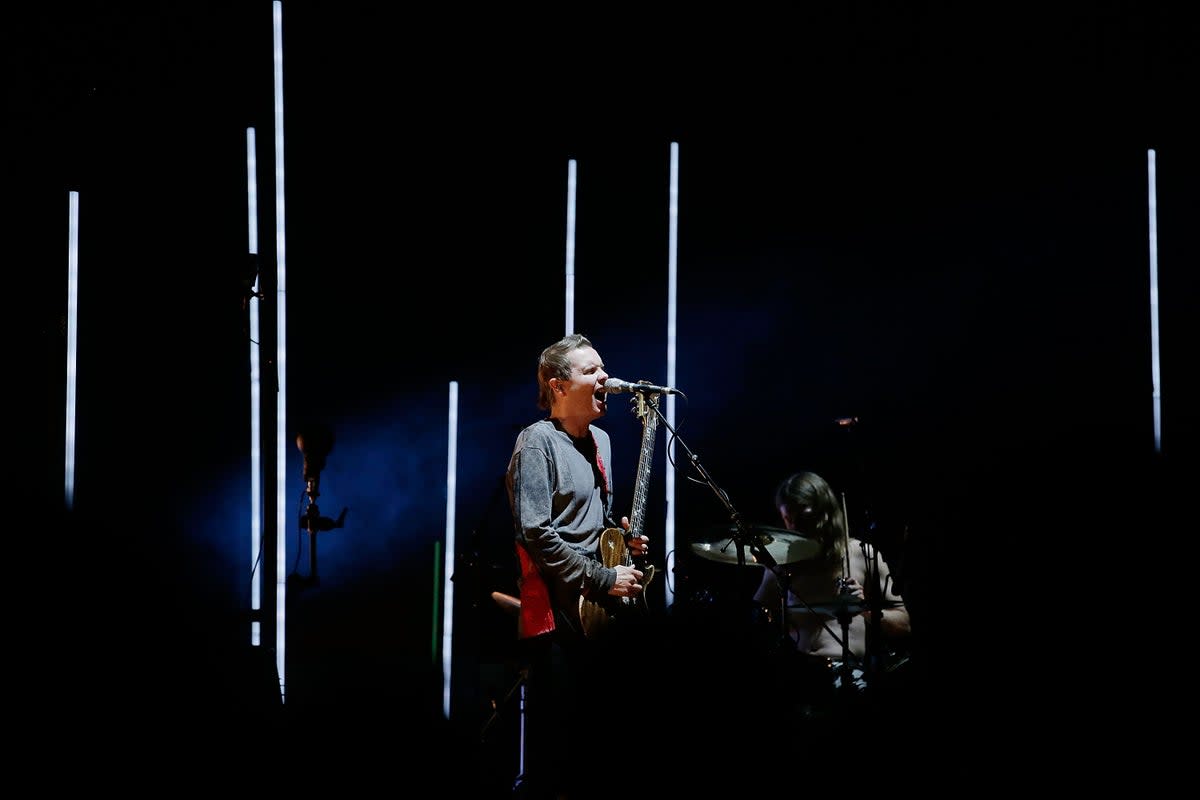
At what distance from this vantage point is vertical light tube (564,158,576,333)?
479cm

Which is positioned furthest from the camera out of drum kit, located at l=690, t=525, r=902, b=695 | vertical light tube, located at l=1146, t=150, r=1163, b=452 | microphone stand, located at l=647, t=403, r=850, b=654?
vertical light tube, located at l=1146, t=150, r=1163, b=452

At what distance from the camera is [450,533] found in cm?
455

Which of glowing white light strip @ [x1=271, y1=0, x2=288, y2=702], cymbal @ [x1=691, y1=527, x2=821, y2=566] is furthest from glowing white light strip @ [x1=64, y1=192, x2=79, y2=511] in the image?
cymbal @ [x1=691, y1=527, x2=821, y2=566]

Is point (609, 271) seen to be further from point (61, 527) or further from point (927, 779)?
point (61, 527)

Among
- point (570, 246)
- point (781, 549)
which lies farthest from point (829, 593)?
point (570, 246)

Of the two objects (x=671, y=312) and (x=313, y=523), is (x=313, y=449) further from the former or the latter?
(x=671, y=312)

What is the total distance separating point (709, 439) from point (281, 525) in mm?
2316

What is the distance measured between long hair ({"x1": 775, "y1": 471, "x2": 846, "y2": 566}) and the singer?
4.83 ft

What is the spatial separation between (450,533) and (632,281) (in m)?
1.67

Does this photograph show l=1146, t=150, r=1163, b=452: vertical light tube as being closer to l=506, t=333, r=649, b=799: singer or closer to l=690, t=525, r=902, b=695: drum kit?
l=690, t=525, r=902, b=695: drum kit

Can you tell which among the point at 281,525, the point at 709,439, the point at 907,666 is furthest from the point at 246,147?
the point at 907,666

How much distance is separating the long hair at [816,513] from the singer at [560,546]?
1.47 m

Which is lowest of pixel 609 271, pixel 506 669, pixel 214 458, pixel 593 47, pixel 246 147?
pixel 506 669

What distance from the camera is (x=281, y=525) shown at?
4.32 m
